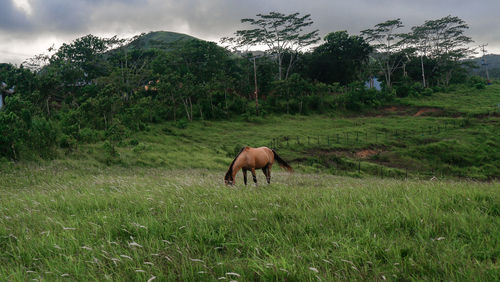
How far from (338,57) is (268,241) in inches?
2844

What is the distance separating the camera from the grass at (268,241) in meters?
2.31

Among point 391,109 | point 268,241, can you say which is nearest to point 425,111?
point 391,109

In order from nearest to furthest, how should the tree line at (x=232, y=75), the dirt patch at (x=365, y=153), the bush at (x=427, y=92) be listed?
1. the dirt patch at (x=365, y=153)
2. the tree line at (x=232, y=75)
3. the bush at (x=427, y=92)

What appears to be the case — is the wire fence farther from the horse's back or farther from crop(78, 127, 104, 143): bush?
crop(78, 127, 104, 143): bush

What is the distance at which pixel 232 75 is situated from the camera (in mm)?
64688

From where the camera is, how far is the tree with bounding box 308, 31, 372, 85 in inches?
2672

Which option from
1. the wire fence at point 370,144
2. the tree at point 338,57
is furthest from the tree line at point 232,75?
the wire fence at point 370,144

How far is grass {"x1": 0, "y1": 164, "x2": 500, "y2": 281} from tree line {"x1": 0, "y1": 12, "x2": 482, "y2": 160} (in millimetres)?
28856

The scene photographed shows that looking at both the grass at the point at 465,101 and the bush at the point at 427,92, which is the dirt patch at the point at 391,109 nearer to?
the grass at the point at 465,101

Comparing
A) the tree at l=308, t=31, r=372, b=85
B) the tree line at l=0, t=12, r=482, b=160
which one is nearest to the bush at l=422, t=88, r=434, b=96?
the tree line at l=0, t=12, r=482, b=160

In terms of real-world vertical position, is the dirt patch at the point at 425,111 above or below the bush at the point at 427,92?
below

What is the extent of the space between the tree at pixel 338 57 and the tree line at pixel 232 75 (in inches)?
9.3

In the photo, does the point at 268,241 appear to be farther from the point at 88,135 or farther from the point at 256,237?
the point at 88,135

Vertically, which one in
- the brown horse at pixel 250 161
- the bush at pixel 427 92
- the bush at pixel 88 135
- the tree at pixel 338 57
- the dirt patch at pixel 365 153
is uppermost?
the tree at pixel 338 57
